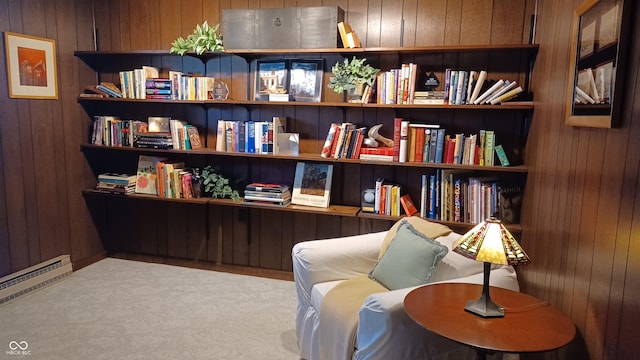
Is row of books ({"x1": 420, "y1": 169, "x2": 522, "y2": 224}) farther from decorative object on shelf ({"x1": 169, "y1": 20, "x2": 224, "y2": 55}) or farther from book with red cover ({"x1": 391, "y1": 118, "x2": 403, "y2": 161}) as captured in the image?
decorative object on shelf ({"x1": 169, "y1": 20, "x2": 224, "y2": 55})

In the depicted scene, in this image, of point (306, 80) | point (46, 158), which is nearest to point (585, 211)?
point (306, 80)

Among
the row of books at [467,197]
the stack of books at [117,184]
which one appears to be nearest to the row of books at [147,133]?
the stack of books at [117,184]

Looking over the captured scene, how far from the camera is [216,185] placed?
370 centimetres

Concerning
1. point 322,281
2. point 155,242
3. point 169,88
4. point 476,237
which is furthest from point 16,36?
point 476,237

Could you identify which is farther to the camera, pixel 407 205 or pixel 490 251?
pixel 407 205

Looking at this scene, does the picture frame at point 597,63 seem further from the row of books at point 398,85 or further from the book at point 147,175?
the book at point 147,175

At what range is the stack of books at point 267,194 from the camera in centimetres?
351

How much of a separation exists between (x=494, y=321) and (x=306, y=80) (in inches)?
92.6

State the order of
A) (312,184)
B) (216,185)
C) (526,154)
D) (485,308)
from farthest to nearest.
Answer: (216,185)
(312,184)
(526,154)
(485,308)

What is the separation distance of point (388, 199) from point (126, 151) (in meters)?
2.34

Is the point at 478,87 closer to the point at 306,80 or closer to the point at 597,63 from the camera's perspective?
the point at 306,80

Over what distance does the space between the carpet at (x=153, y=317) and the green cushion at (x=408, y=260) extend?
0.71 meters

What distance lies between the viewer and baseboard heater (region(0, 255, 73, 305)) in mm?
3150

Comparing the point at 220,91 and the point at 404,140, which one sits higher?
the point at 220,91
